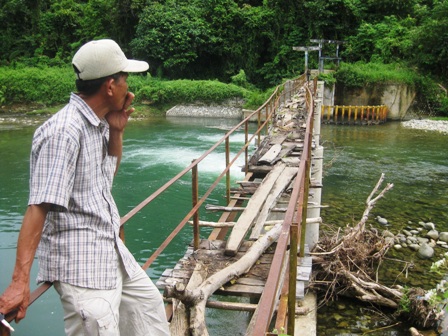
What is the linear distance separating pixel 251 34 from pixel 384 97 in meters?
11.0

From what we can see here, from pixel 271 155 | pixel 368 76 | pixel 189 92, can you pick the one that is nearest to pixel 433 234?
pixel 271 155

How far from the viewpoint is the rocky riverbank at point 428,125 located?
75.1 ft

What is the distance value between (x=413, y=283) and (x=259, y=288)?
15.5ft

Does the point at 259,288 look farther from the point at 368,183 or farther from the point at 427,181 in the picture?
the point at 427,181

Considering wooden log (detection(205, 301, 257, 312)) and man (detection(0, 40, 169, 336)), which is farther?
wooden log (detection(205, 301, 257, 312))

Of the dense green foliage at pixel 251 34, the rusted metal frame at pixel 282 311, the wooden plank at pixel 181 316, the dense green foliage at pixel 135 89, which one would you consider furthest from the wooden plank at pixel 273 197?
the dense green foliage at pixel 251 34

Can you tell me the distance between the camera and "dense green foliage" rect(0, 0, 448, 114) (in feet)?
93.8

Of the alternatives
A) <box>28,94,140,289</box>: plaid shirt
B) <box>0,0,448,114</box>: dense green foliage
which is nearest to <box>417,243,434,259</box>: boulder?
<box>28,94,140,289</box>: plaid shirt

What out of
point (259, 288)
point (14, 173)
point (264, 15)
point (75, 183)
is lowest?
point (14, 173)

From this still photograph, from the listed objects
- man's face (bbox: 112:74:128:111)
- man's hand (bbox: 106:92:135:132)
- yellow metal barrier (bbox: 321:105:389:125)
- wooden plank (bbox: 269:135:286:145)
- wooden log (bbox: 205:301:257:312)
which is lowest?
yellow metal barrier (bbox: 321:105:389:125)

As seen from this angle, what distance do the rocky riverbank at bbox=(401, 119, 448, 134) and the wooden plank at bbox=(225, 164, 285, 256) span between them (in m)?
18.7

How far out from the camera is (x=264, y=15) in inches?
1249

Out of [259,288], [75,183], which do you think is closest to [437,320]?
[259,288]

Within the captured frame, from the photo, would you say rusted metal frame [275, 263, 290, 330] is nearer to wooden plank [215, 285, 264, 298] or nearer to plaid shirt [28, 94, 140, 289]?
wooden plank [215, 285, 264, 298]
